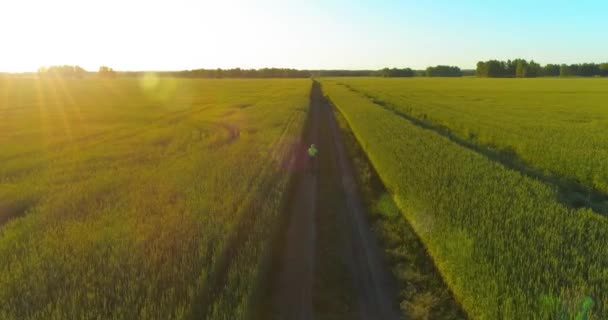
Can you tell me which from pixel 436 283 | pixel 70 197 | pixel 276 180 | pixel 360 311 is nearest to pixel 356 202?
pixel 276 180

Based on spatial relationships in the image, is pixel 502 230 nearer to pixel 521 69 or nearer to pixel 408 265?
pixel 408 265

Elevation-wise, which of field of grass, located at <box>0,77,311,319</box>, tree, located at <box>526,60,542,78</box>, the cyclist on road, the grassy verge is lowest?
the grassy verge

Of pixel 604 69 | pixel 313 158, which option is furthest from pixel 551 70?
pixel 313 158

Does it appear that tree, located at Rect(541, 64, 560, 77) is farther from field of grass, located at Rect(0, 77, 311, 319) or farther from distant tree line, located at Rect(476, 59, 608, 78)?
field of grass, located at Rect(0, 77, 311, 319)

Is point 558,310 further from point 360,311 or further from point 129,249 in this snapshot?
point 129,249

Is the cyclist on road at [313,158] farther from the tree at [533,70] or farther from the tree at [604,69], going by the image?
the tree at [604,69]

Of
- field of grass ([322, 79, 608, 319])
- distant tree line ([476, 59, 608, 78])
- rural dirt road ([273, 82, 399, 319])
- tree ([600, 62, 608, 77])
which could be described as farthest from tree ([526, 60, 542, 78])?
rural dirt road ([273, 82, 399, 319])
